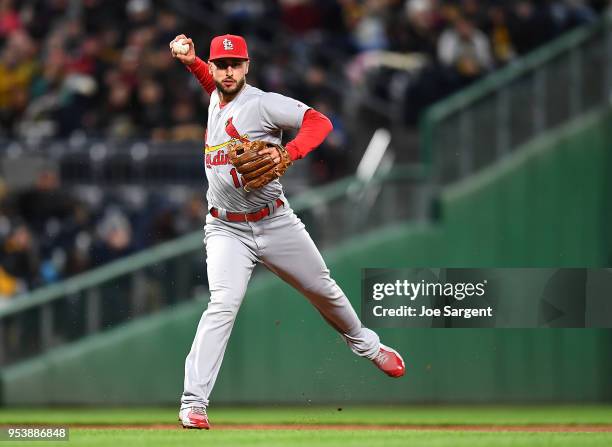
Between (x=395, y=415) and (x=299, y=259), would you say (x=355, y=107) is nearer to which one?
(x=395, y=415)

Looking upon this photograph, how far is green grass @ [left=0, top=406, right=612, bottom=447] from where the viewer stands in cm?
705

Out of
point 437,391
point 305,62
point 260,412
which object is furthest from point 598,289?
point 305,62

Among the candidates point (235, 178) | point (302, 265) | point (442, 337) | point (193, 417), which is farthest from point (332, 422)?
point (442, 337)

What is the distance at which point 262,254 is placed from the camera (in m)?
7.85

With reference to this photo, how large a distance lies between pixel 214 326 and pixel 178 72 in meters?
6.29

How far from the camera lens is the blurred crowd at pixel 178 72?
12.3 m

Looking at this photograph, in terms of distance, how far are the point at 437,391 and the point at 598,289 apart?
1.76 meters

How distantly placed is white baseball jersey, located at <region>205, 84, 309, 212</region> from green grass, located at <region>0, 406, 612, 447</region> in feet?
4.29

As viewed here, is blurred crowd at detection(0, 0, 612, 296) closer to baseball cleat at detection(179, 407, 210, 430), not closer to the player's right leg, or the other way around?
the player's right leg

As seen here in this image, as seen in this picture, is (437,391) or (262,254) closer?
(262,254)

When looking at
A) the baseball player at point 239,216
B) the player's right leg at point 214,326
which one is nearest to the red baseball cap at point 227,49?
the baseball player at point 239,216

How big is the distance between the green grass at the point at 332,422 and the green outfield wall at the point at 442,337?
26 centimetres

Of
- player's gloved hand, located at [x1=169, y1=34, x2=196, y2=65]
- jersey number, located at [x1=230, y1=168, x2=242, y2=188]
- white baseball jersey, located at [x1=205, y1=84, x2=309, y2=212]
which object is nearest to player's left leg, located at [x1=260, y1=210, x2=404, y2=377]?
white baseball jersey, located at [x1=205, y1=84, x2=309, y2=212]

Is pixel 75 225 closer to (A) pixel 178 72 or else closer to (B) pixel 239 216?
(A) pixel 178 72
